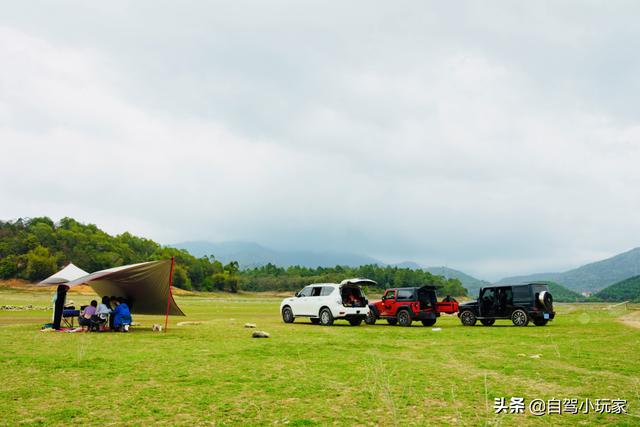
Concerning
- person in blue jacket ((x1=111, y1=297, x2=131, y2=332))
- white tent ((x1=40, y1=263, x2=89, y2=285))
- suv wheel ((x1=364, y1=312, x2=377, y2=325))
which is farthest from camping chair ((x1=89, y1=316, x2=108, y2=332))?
suv wheel ((x1=364, y1=312, x2=377, y2=325))

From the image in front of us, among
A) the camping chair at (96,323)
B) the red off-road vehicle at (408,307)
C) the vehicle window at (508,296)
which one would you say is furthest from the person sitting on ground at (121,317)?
the vehicle window at (508,296)

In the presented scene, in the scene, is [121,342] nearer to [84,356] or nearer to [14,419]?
[84,356]

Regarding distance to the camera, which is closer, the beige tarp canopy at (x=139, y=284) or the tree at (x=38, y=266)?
the beige tarp canopy at (x=139, y=284)

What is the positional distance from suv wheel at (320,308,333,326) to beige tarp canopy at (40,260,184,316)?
21.1 ft

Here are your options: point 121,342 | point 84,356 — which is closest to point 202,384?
point 84,356

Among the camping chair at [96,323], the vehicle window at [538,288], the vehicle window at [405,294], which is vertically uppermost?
the vehicle window at [538,288]

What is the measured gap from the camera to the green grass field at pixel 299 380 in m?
6.65

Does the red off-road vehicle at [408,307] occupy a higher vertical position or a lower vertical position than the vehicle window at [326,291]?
lower

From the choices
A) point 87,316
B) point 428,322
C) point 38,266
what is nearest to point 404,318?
point 428,322

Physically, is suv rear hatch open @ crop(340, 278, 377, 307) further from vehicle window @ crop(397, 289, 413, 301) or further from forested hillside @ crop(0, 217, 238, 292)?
forested hillside @ crop(0, 217, 238, 292)

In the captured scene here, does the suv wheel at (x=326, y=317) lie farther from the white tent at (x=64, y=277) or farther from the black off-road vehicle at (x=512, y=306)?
the white tent at (x=64, y=277)

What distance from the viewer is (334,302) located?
22.6 metres

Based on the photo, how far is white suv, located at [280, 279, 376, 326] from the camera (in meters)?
22.5

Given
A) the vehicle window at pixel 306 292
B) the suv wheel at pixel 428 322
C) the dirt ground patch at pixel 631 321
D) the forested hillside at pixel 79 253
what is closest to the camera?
the vehicle window at pixel 306 292
